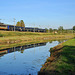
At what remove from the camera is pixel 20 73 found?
1427 centimetres

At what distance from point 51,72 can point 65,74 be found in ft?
4.67

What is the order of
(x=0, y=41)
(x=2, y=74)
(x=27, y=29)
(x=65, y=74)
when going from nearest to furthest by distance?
(x=65, y=74) → (x=2, y=74) → (x=0, y=41) → (x=27, y=29)

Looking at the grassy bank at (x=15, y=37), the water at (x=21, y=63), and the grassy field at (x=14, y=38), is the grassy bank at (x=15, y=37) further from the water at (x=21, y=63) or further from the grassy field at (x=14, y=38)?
the water at (x=21, y=63)

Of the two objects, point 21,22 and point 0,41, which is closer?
point 0,41

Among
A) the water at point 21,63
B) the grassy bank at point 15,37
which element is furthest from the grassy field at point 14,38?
the water at point 21,63

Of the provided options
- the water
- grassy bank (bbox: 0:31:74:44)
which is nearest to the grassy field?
grassy bank (bbox: 0:31:74:44)

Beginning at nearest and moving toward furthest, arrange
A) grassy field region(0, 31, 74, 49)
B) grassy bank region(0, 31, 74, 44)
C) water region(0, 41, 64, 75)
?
water region(0, 41, 64, 75)
grassy field region(0, 31, 74, 49)
grassy bank region(0, 31, 74, 44)

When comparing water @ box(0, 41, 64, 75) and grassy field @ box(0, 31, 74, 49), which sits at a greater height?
grassy field @ box(0, 31, 74, 49)

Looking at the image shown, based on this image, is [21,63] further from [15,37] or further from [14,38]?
[15,37]

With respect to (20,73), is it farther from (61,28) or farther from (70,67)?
(61,28)

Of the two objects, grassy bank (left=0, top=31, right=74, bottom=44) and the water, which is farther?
grassy bank (left=0, top=31, right=74, bottom=44)

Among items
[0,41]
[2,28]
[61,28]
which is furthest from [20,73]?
[61,28]

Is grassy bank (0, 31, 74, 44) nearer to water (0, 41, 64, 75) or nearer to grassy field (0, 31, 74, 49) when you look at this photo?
grassy field (0, 31, 74, 49)

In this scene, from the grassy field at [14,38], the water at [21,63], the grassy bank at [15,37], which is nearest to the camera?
the water at [21,63]
